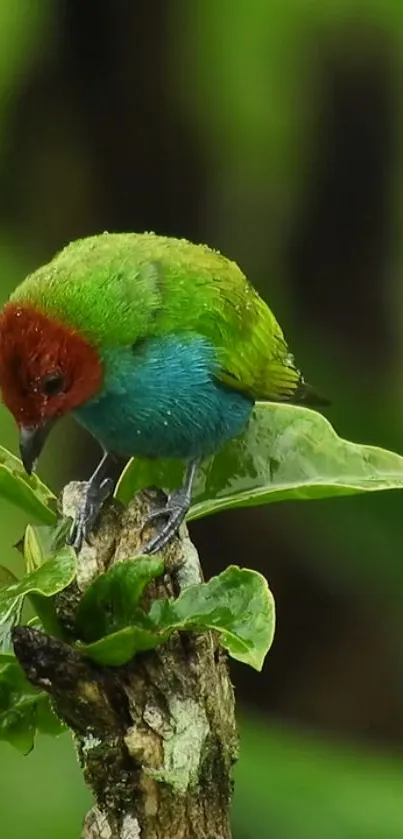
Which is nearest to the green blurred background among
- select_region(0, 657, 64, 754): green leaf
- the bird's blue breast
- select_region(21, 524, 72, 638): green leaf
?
the bird's blue breast

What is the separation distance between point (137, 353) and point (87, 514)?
38 cm

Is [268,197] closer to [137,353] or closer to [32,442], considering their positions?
[137,353]

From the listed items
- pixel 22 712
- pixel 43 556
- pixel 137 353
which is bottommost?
pixel 22 712

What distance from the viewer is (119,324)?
1898mm

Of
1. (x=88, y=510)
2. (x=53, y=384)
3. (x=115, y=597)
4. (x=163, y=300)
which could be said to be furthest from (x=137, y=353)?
(x=115, y=597)

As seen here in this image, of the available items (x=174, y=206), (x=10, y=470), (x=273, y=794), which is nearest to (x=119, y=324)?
(x=10, y=470)

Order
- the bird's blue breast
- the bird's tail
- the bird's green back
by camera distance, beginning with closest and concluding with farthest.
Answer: the bird's green back, the bird's blue breast, the bird's tail

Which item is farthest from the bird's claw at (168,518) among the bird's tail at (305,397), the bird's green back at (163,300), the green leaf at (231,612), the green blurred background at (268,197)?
the green blurred background at (268,197)

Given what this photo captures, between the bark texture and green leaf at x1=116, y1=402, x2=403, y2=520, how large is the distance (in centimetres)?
30

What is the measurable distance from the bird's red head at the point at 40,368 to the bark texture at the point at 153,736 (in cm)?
41

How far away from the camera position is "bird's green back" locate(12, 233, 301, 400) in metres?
1.82

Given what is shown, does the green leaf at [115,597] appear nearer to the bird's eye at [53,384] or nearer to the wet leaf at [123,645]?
the wet leaf at [123,645]

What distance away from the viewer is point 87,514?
164cm

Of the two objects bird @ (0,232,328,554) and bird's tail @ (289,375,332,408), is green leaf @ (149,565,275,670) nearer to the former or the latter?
bird @ (0,232,328,554)
